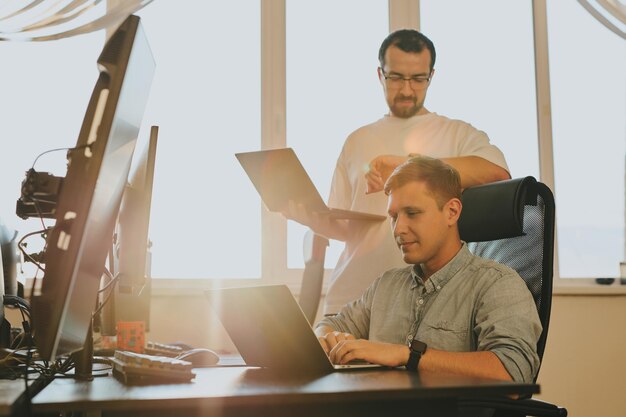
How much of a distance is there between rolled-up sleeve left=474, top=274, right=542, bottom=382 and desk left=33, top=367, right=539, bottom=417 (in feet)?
1.21

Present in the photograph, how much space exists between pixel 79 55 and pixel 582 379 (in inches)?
109

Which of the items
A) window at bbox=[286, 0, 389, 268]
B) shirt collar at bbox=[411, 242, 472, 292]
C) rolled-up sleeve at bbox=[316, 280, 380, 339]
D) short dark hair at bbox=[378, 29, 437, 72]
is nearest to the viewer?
shirt collar at bbox=[411, 242, 472, 292]

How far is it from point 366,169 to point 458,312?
36.4 inches

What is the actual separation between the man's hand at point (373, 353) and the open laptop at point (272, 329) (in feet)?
0.06

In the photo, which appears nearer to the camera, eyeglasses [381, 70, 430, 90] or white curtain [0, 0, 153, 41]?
eyeglasses [381, 70, 430, 90]

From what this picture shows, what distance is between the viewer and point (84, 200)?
838 millimetres

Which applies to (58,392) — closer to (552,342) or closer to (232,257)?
(232,257)

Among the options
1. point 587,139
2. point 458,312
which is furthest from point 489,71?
point 458,312

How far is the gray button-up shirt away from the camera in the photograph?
1.46m

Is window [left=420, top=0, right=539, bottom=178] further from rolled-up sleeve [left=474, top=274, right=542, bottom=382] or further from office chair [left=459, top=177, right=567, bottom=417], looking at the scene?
rolled-up sleeve [left=474, top=274, right=542, bottom=382]

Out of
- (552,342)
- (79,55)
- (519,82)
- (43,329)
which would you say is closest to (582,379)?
Answer: (552,342)

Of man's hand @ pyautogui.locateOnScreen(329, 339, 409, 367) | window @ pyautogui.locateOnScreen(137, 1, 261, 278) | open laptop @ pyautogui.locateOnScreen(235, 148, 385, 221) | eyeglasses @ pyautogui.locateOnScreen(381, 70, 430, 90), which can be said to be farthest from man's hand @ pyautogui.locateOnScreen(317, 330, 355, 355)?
window @ pyautogui.locateOnScreen(137, 1, 261, 278)

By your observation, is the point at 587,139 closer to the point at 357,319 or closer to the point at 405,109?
the point at 405,109

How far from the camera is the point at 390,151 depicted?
2.47 meters
